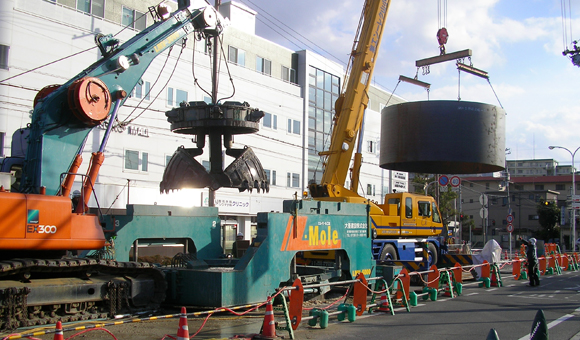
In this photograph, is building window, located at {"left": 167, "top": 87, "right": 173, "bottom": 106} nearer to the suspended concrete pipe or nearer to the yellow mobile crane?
the yellow mobile crane

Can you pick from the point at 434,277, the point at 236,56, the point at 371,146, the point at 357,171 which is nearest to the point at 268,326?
the point at 434,277

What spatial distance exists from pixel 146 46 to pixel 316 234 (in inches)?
255

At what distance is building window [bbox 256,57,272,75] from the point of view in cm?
3638

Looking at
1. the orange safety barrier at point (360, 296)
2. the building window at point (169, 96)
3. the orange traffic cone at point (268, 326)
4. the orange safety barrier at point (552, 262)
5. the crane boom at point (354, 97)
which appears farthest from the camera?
the building window at point (169, 96)

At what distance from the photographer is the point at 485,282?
1786 cm

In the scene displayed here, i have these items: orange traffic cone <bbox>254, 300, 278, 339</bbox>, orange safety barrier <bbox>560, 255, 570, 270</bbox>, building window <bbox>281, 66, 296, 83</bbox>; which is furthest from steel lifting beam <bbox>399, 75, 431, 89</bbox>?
building window <bbox>281, 66, 296, 83</bbox>

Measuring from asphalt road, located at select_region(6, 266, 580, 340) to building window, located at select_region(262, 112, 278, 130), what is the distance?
22567 millimetres

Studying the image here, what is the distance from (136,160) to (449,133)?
56.0 ft

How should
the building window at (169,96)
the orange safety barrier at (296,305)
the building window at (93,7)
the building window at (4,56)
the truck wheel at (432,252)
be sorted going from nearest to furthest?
the orange safety barrier at (296,305)
the truck wheel at (432,252)
the building window at (4,56)
the building window at (93,7)
the building window at (169,96)

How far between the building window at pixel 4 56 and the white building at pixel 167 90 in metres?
0.04

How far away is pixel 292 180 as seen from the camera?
38.4m

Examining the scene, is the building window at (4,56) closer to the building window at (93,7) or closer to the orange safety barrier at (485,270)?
the building window at (93,7)

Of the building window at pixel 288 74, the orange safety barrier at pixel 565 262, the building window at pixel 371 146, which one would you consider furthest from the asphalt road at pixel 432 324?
the building window at pixel 371 146

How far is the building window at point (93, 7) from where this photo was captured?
2675 cm
